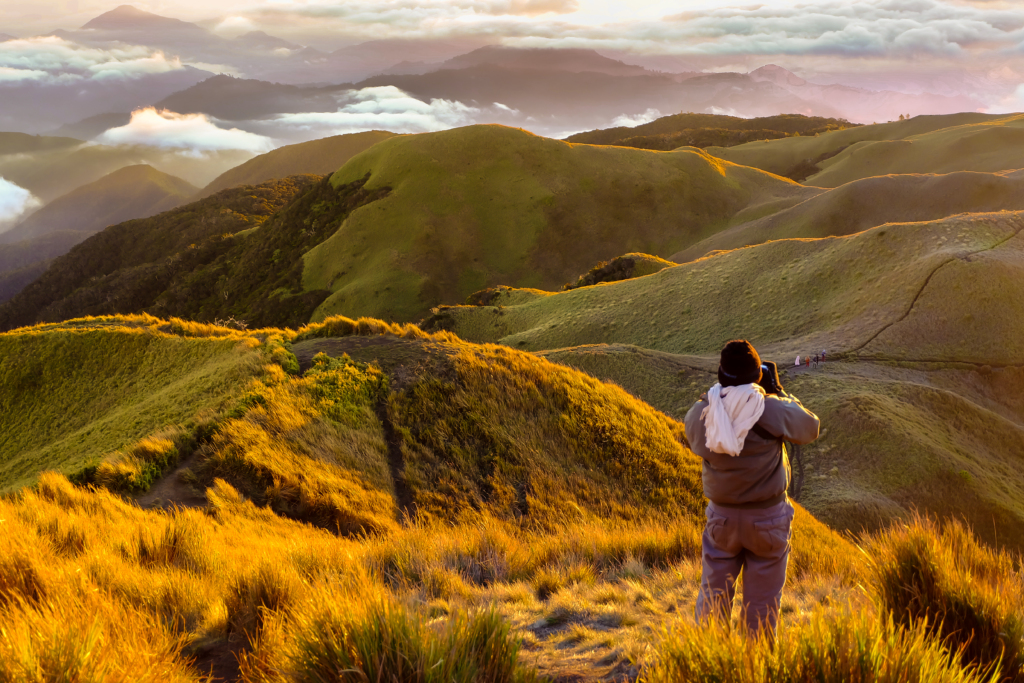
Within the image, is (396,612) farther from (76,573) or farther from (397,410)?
A: (397,410)

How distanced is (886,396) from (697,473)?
36.1 feet

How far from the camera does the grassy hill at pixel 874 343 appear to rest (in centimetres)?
1487

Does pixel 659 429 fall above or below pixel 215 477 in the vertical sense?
below

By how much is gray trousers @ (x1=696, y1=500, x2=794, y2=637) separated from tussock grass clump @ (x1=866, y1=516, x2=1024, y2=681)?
0.64 metres

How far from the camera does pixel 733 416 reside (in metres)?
3.80

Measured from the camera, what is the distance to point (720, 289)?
101 feet

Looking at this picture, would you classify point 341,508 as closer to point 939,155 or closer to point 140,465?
point 140,465

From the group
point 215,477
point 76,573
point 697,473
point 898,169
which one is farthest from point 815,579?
point 898,169

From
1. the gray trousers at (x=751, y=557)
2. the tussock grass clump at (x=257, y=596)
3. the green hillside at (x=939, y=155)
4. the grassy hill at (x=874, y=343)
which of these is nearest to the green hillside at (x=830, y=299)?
the grassy hill at (x=874, y=343)

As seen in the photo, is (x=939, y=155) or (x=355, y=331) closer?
(x=355, y=331)

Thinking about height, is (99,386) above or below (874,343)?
above

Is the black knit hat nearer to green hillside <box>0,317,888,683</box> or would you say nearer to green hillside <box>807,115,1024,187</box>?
green hillside <box>0,317,888,683</box>

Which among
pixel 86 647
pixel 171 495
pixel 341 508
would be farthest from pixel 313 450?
pixel 86 647

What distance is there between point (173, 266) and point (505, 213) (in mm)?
63071
